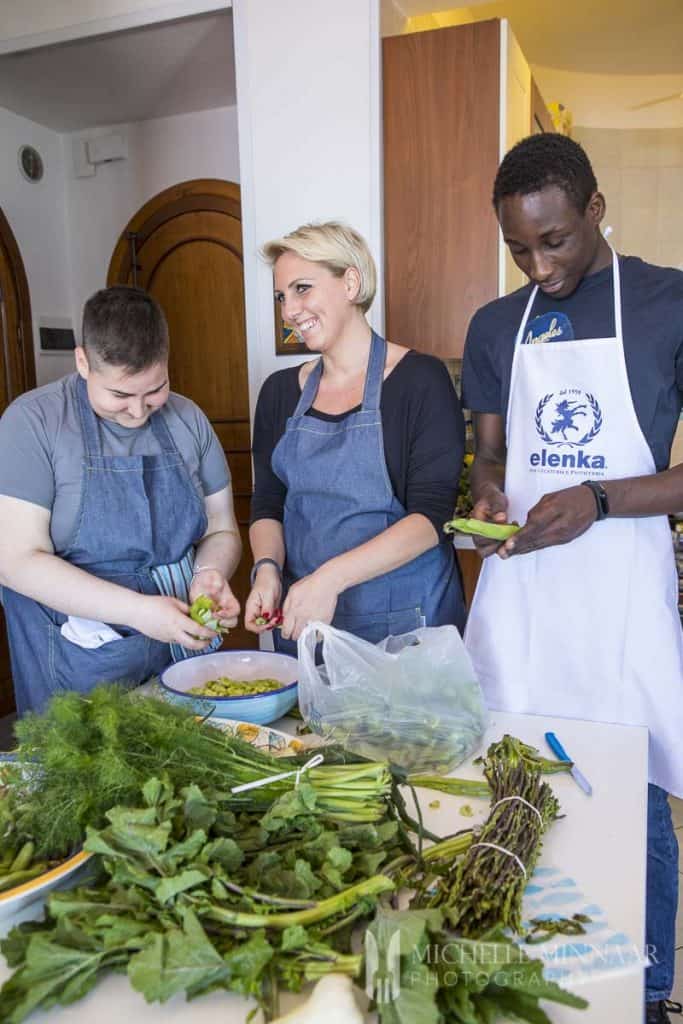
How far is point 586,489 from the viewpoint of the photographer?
145 centimetres

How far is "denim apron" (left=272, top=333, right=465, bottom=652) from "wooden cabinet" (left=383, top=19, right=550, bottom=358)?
4.32 feet

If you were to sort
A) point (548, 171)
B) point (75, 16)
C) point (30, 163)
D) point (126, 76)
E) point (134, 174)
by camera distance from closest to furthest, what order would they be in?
point (548, 171)
point (75, 16)
point (126, 76)
point (30, 163)
point (134, 174)

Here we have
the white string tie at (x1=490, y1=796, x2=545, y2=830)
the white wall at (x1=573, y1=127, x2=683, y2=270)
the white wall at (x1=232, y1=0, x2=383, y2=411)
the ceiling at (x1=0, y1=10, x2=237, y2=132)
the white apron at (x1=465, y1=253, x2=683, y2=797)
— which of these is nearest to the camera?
the white string tie at (x1=490, y1=796, x2=545, y2=830)

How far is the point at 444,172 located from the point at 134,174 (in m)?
2.14

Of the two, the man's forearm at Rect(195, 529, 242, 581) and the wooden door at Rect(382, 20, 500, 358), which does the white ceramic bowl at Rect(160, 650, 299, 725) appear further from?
the wooden door at Rect(382, 20, 500, 358)

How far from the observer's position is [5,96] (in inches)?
155

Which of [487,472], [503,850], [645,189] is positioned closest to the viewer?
[503,850]

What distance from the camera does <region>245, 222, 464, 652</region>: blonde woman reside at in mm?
1712

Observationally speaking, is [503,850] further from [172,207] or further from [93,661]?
[172,207]

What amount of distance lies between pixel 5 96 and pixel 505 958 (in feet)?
14.1

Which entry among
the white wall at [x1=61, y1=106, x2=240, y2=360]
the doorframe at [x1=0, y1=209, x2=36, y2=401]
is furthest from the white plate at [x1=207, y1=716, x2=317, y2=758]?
the white wall at [x1=61, y1=106, x2=240, y2=360]

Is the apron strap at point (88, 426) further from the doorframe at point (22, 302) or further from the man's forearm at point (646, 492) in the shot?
the doorframe at point (22, 302)

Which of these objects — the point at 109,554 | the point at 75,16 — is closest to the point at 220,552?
the point at 109,554

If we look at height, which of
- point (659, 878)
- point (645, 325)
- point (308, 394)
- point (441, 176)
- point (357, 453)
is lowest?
point (659, 878)
